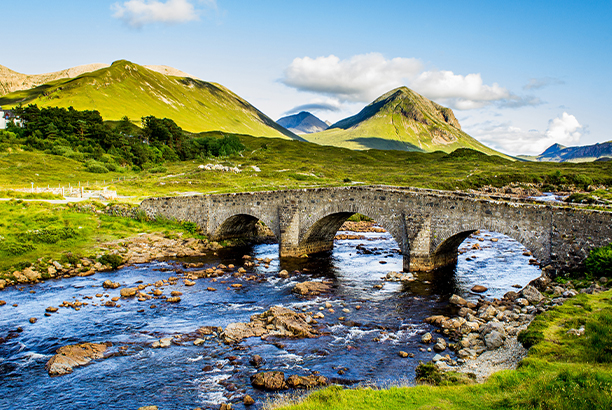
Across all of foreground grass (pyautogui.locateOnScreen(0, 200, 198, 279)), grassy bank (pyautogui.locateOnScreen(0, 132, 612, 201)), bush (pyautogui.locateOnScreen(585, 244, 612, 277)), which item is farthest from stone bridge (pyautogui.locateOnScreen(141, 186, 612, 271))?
grassy bank (pyautogui.locateOnScreen(0, 132, 612, 201))

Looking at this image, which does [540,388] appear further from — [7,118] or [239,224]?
[7,118]

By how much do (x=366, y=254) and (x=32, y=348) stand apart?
27.6 meters

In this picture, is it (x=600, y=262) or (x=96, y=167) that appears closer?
(x=600, y=262)

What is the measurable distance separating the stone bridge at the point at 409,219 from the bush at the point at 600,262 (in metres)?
0.41

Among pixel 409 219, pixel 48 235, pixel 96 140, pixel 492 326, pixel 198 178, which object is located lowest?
pixel 492 326

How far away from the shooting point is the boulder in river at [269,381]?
15667 mm

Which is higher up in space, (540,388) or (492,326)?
(540,388)

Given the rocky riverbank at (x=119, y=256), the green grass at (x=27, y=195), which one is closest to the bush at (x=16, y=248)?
the rocky riverbank at (x=119, y=256)

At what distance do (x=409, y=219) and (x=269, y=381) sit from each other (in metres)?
18.2

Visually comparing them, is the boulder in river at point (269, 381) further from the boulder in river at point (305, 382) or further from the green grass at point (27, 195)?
the green grass at point (27, 195)

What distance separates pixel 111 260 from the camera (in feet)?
114

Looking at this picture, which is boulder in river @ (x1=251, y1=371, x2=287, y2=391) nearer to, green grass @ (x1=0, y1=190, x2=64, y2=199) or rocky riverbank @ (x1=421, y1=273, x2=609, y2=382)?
rocky riverbank @ (x1=421, y1=273, x2=609, y2=382)

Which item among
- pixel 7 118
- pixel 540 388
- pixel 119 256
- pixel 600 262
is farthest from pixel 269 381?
pixel 7 118

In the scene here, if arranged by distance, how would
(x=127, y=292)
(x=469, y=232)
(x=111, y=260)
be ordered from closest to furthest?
(x=127, y=292) → (x=469, y=232) → (x=111, y=260)
